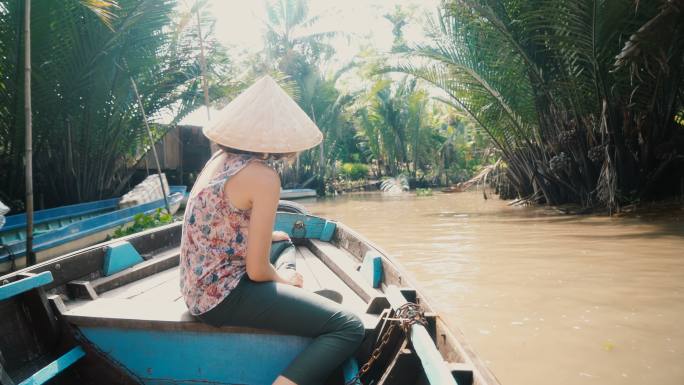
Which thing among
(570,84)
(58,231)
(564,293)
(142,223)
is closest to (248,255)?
(564,293)

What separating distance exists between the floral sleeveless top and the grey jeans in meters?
0.05

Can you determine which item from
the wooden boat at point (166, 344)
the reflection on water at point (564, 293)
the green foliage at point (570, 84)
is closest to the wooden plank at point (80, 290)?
the wooden boat at point (166, 344)

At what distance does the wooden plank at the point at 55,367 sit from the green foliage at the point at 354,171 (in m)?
26.2

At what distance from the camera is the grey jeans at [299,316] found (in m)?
2.01

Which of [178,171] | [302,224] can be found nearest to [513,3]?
[302,224]

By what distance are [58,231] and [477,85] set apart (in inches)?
354

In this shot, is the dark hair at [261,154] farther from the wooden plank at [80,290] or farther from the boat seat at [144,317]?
the wooden plank at [80,290]

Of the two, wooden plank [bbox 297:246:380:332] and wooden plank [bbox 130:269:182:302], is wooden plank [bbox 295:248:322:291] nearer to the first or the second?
wooden plank [bbox 297:246:380:332]

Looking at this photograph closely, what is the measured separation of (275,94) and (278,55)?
2310 centimetres

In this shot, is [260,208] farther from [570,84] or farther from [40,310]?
[570,84]

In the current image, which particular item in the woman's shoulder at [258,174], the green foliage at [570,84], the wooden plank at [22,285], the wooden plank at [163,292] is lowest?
the wooden plank at [163,292]

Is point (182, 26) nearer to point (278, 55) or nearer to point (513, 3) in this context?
point (513, 3)

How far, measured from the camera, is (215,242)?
2.06 meters

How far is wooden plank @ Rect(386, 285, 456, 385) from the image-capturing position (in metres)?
1.61
